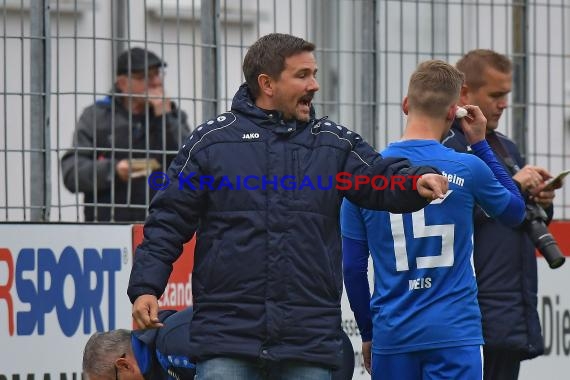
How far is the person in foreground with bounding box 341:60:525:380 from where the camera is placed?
18.1 ft

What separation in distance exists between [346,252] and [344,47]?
9.11 ft

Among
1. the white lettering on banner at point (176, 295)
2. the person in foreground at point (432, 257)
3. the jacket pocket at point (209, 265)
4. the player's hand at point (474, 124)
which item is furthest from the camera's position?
the white lettering on banner at point (176, 295)

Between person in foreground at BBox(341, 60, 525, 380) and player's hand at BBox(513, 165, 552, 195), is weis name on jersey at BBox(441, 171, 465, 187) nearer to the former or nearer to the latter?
person in foreground at BBox(341, 60, 525, 380)

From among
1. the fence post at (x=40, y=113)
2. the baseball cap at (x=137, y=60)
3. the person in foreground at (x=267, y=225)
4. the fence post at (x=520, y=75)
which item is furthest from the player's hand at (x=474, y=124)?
the fence post at (x=520, y=75)

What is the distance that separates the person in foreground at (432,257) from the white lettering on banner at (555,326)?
234cm

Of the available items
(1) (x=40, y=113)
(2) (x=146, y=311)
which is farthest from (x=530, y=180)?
(1) (x=40, y=113)

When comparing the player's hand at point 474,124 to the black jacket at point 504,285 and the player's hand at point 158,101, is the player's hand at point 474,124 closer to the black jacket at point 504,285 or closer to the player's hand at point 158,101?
the black jacket at point 504,285

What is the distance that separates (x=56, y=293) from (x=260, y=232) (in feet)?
7.91

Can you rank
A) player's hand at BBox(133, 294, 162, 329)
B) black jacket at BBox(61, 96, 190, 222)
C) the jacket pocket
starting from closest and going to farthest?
player's hand at BBox(133, 294, 162, 329) < the jacket pocket < black jacket at BBox(61, 96, 190, 222)

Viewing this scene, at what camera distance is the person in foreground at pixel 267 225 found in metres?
4.84

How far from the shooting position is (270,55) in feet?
16.8

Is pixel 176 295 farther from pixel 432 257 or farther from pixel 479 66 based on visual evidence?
pixel 432 257

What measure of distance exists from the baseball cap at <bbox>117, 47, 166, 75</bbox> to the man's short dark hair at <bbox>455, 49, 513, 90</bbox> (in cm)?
169

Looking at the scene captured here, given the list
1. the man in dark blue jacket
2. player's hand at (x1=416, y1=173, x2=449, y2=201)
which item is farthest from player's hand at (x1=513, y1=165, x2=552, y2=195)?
player's hand at (x1=416, y1=173, x2=449, y2=201)
